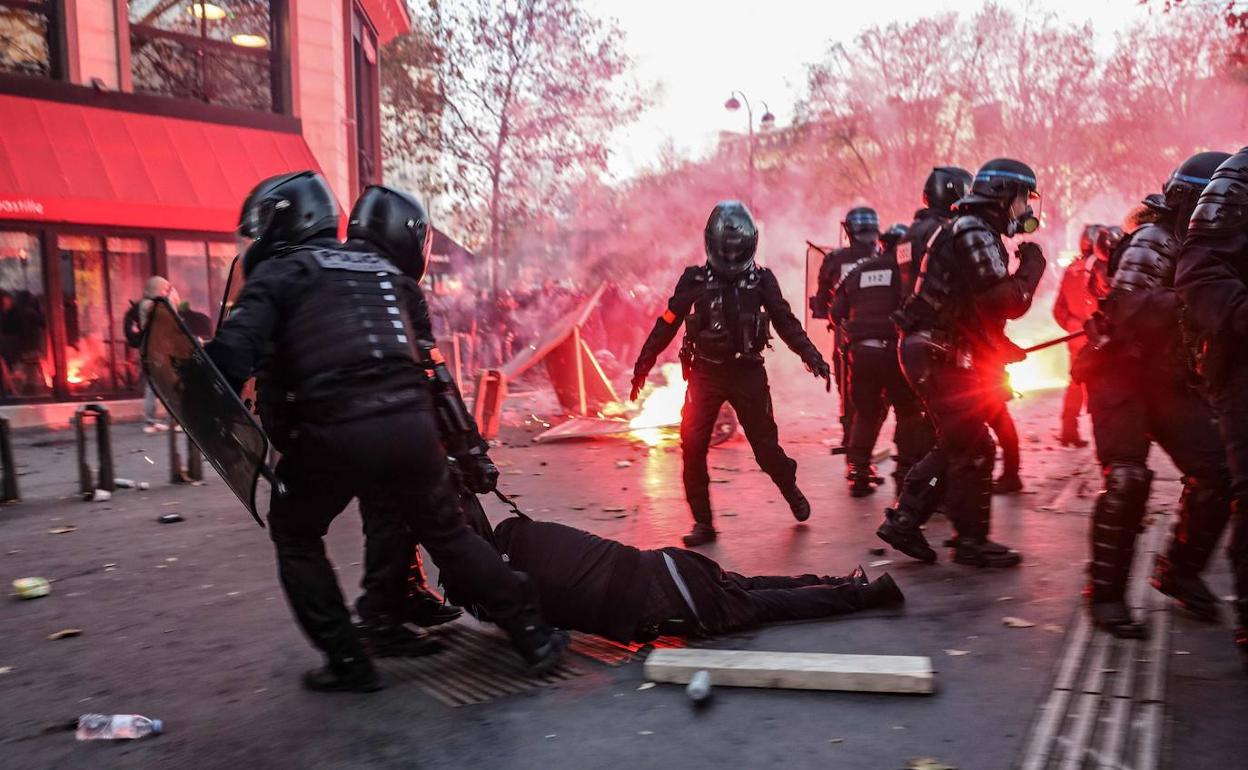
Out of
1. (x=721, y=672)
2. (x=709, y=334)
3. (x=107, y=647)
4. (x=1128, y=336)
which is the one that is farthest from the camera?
(x=709, y=334)

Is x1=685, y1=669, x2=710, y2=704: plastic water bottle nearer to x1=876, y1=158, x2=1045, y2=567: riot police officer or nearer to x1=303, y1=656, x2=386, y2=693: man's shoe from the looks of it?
x1=303, y1=656, x2=386, y2=693: man's shoe

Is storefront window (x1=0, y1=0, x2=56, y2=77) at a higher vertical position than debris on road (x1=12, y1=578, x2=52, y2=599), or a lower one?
higher

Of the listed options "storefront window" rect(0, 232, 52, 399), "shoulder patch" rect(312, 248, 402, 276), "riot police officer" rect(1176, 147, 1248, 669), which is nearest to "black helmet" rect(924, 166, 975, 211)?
"riot police officer" rect(1176, 147, 1248, 669)

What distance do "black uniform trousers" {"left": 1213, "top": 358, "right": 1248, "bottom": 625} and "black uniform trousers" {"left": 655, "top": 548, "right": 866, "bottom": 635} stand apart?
1.40 metres

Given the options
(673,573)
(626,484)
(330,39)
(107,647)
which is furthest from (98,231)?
(673,573)

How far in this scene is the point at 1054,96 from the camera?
29.4 meters

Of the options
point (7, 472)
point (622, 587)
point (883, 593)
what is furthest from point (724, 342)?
point (7, 472)

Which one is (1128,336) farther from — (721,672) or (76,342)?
(76,342)

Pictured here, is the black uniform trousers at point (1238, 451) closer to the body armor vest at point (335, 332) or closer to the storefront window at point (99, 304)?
the body armor vest at point (335, 332)

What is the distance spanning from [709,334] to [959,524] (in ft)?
5.79

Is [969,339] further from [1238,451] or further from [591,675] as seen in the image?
[591,675]

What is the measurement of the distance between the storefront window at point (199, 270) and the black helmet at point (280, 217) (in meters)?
12.6

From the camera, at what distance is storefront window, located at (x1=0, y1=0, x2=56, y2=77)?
13.9 metres

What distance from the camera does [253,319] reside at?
318cm
